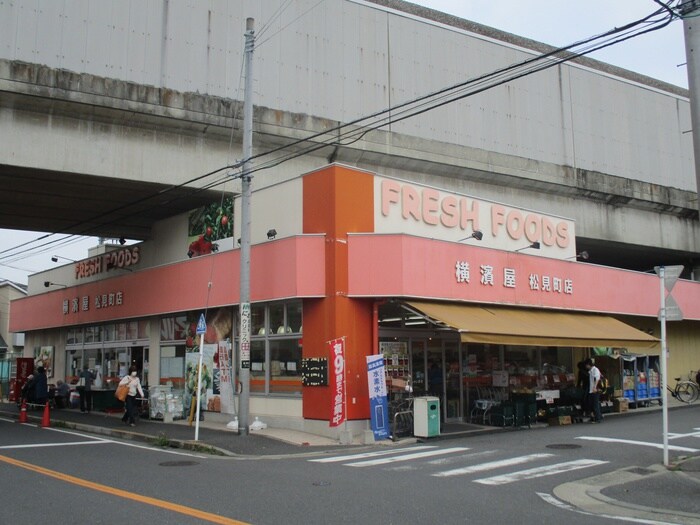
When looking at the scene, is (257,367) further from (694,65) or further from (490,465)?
(694,65)

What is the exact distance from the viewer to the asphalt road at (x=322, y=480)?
8.16m

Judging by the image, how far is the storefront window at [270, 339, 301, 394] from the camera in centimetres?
1778

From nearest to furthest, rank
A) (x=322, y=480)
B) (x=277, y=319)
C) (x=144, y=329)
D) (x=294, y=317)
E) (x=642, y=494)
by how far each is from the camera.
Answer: (x=642, y=494) < (x=322, y=480) < (x=294, y=317) < (x=277, y=319) < (x=144, y=329)

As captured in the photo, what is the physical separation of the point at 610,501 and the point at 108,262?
2328 cm

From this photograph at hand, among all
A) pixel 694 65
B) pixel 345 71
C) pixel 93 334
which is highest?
pixel 345 71

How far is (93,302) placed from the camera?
90.3 ft

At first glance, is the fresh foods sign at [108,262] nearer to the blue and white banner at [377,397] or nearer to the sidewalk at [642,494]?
the blue and white banner at [377,397]

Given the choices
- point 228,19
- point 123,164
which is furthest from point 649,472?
point 228,19

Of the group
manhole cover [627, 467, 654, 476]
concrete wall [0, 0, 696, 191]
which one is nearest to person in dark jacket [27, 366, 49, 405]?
concrete wall [0, 0, 696, 191]

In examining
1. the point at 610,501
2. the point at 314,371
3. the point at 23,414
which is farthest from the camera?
the point at 23,414

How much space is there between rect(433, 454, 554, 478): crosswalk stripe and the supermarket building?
3.72 meters

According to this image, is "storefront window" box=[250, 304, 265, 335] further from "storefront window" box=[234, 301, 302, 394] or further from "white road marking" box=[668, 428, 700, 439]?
"white road marking" box=[668, 428, 700, 439]

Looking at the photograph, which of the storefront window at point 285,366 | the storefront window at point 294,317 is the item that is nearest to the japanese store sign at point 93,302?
the storefront window at point 285,366

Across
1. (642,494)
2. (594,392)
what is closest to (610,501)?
(642,494)
